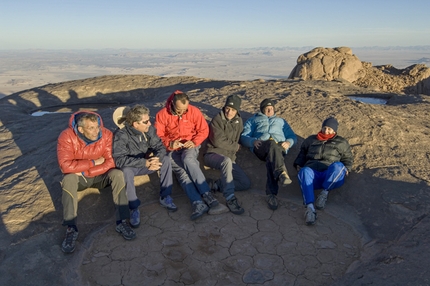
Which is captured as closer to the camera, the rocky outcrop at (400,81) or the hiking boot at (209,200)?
the hiking boot at (209,200)

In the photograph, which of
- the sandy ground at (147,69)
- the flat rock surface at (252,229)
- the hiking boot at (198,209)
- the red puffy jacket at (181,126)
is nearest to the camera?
the flat rock surface at (252,229)

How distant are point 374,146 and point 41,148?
17.4 ft

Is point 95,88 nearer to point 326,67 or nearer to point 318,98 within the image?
point 318,98

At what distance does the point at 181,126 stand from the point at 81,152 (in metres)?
1.35

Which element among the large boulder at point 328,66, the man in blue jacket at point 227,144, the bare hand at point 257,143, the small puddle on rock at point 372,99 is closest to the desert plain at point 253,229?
the man in blue jacket at point 227,144

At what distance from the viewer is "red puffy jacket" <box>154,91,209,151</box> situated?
4.75m

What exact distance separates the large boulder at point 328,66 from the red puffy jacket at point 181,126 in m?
8.42

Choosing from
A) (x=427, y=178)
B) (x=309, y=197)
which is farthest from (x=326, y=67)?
(x=309, y=197)

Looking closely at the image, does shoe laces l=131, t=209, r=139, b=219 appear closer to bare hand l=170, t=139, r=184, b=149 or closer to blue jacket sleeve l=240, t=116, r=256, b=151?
bare hand l=170, t=139, r=184, b=149

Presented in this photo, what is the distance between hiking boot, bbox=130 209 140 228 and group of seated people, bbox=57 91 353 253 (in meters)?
0.01

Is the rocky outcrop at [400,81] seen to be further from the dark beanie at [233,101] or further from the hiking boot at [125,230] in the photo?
the hiking boot at [125,230]

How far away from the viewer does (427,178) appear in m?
4.68

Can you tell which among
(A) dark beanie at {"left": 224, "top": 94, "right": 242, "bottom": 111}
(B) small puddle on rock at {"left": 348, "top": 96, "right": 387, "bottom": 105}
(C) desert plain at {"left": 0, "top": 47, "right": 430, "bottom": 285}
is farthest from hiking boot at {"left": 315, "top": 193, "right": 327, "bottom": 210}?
(B) small puddle on rock at {"left": 348, "top": 96, "right": 387, "bottom": 105}

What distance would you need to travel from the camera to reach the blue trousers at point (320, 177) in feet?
13.8
